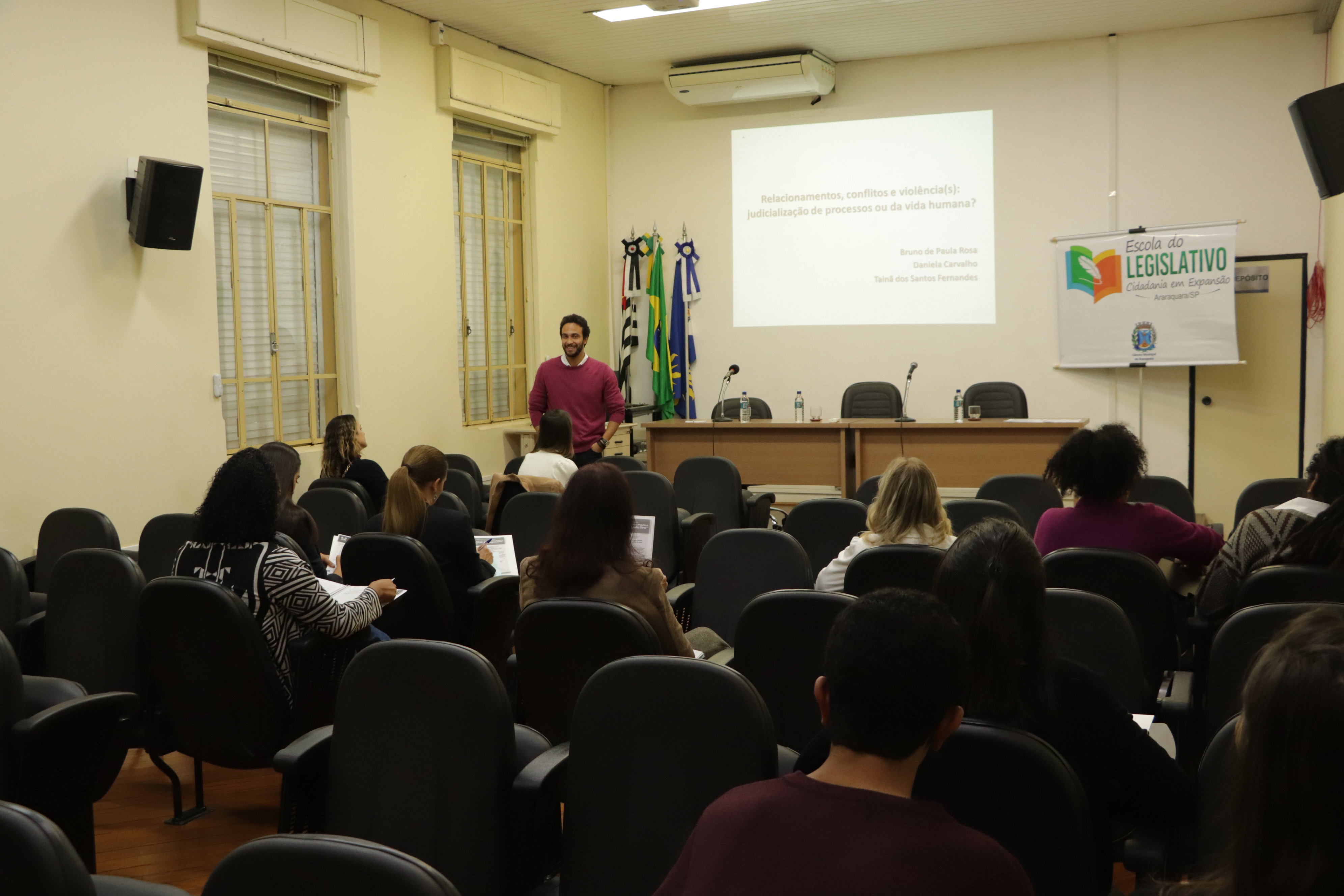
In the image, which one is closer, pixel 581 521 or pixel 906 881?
pixel 906 881

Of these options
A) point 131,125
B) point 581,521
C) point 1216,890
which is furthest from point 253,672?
Answer: point 131,125

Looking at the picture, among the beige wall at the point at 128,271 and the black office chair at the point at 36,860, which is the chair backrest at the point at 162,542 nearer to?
the beige wall at the point at 128,271

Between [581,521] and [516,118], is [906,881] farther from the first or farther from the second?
[516,118]

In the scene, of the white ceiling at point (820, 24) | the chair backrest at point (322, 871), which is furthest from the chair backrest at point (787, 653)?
the white ceiling at point (820, 24)

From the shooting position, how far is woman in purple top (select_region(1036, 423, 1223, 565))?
344cm

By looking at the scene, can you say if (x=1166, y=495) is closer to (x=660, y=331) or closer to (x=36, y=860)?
(x=36, y=860)

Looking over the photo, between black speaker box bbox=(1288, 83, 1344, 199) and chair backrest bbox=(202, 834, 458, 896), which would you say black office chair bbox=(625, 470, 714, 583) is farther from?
chair backrest bbox=(202, 834, 458, 896)

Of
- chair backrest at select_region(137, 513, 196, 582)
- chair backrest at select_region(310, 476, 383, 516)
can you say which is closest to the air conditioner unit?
chair backrest at select_region(310, 476, 383, 516)

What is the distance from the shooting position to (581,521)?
298 centimetres

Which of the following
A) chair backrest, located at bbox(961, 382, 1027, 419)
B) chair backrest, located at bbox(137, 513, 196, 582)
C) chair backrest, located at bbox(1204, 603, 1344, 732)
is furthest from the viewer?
chair backrest, located at bbox(961, 382, 1027, 419)

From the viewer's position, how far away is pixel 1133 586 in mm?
3145

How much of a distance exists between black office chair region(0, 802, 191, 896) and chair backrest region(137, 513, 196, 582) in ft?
10.3

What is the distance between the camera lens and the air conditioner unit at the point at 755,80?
883 cm

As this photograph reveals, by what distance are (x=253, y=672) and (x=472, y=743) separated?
116 cm
